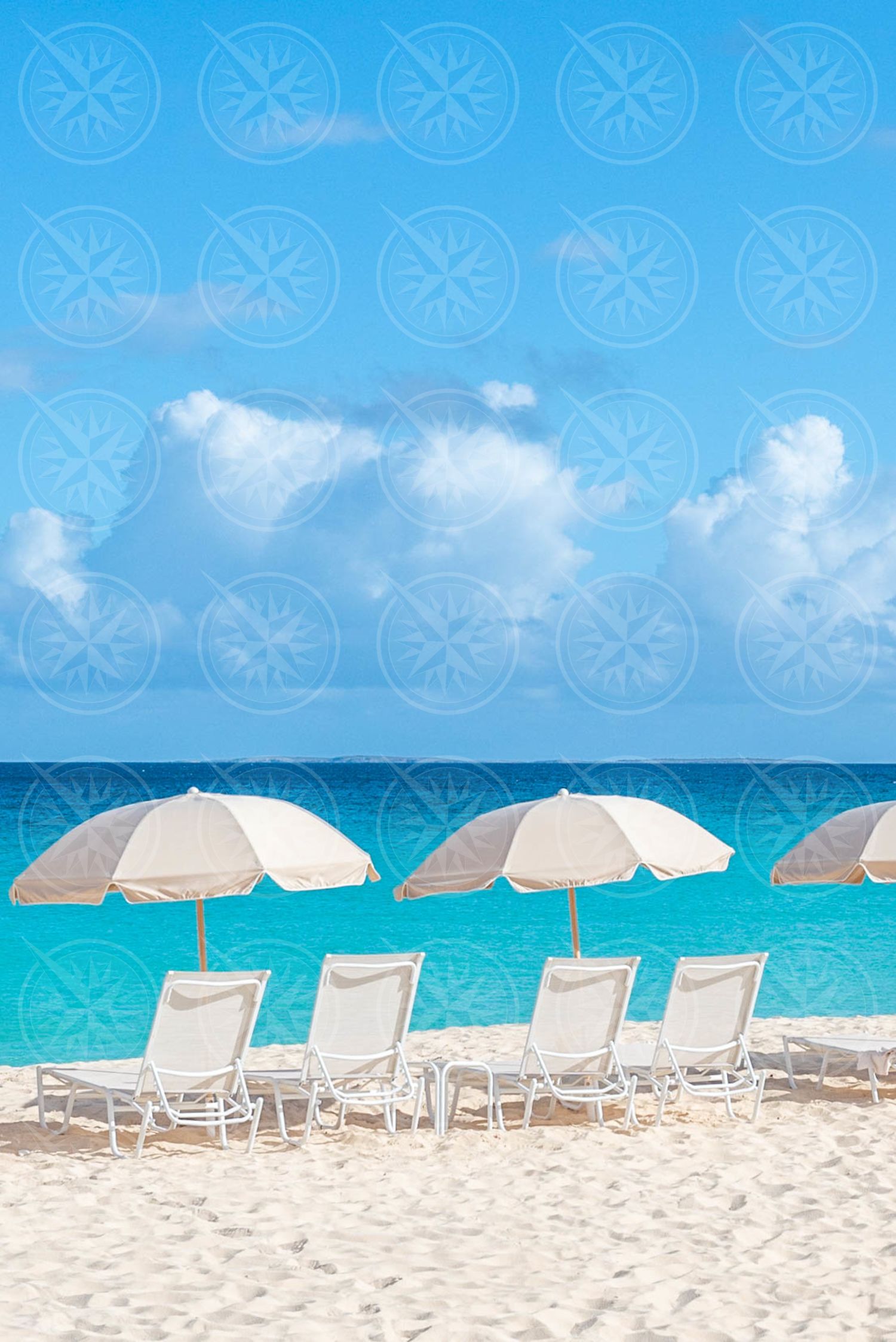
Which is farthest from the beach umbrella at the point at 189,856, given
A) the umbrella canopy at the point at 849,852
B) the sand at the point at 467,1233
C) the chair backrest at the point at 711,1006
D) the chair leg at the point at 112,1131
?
the umbrella canopy at the point at 849,852

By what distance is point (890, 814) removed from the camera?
25.3 feet

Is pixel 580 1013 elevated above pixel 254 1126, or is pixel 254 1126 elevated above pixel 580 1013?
Answer: pixel 580 1013

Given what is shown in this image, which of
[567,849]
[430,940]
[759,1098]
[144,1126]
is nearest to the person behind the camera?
[144,1126]

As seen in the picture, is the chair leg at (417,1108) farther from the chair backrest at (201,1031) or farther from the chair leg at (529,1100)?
the chair backrest at (201,1031)

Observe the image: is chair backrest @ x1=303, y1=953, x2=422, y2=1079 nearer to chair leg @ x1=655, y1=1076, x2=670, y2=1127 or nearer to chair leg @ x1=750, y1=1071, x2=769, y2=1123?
chair leg @ x1=655, y1=1076, x2=670, y2=1127

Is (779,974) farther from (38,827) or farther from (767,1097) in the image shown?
(38,827)

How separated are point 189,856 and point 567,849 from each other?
1.97 meters

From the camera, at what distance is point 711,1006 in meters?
6.93

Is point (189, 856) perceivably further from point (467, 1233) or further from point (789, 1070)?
point (789, 1070)

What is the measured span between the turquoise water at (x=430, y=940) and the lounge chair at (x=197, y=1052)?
19.5 ft

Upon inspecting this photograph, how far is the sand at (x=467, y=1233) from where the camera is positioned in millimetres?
3844

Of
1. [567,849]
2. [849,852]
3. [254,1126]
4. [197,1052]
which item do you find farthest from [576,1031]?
[849,852]

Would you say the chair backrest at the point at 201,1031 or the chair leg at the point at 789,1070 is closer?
the chair backrest at the point at 201,1031

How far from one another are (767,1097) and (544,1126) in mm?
1517
